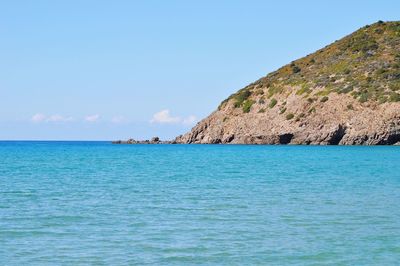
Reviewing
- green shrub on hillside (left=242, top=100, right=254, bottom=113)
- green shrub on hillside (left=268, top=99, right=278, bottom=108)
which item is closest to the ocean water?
green shrub on hillside (left=268, top=99, right=278, bottom=108)

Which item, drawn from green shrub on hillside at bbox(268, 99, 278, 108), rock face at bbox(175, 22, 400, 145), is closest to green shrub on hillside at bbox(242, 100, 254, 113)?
rock face at bbox(175, 22, 400, 145)

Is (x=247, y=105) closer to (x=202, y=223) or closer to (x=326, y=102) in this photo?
(x=326, y=102)

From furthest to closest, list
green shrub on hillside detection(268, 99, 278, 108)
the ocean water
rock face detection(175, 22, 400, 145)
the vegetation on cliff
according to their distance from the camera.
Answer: green shrub on hillside detection(268, 99, 278, 108) < the vegetation on cliff < rock face detection(175, 22, 400, 145) < the ocean water

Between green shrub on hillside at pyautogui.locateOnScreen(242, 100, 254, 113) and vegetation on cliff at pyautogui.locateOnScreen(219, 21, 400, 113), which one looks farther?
green shrub on hillside at pyautogui.locateOnScreen(242, 100, 254, 113)

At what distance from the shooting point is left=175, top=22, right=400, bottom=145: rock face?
303 feet

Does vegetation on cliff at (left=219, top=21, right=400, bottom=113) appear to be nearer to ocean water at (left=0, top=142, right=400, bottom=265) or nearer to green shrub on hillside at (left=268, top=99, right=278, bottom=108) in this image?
green shrub on hillside at (left=268, top=99, right=278, bottom=108)

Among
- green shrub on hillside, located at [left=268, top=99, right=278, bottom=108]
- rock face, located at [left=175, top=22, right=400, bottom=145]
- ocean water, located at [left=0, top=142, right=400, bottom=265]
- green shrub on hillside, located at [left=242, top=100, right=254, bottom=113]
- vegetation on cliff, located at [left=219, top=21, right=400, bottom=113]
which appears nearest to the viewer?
ocean water, located at [left=0, top=142, right=400, bottom=265]

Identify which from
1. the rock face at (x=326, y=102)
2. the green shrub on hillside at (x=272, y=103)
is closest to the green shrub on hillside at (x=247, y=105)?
the rock face at (x=326, y=102)

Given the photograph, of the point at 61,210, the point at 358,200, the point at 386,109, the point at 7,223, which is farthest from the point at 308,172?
the point at 386,109

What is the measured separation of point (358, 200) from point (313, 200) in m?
1.71

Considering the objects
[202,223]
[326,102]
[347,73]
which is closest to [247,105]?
[326,102]

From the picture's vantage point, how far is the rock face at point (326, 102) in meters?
92.4

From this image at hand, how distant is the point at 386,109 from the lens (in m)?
91.2

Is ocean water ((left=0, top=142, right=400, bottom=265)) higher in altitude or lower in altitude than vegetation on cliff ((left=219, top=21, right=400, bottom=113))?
lower
